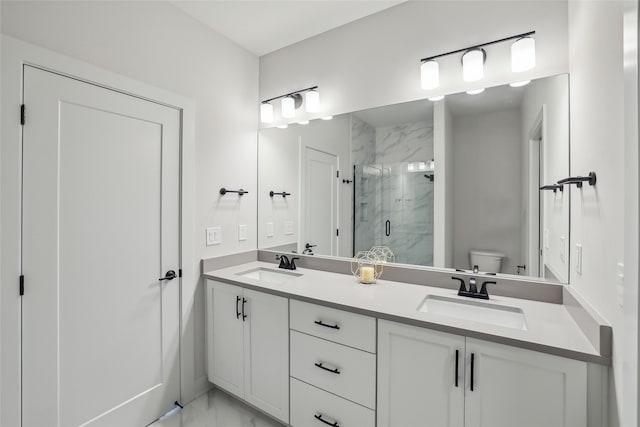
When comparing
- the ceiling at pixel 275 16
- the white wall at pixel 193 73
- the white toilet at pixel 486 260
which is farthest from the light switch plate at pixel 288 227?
the ceiling at pixel 275 16

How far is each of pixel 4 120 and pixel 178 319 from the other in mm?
1428

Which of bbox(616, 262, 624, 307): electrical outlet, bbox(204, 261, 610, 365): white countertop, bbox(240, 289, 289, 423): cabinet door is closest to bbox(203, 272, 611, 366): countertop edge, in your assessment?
bbox(204, 261, 610, 365): white countertop

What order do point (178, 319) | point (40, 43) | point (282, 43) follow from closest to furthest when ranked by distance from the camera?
point (40, 43) → point (178, 319) → point (282, 43)

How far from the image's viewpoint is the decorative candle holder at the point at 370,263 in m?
1.88

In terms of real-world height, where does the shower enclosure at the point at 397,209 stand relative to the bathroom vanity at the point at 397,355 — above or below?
above

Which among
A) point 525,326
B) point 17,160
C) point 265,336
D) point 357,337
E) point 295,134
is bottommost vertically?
point 265,336

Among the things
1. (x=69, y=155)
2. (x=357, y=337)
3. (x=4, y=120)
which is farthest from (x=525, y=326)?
(x=4, y=120)

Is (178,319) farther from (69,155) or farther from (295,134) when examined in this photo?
(295,134)

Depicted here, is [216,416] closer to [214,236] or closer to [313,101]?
[214,236]

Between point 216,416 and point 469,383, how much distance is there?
63.4 inches

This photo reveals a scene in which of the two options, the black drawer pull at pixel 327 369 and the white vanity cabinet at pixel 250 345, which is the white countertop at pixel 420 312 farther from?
the black drawer pull at pixel 327 369

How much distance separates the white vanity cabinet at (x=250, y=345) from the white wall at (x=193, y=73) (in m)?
0.18

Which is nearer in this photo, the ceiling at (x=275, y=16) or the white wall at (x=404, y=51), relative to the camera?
the white wall at (x=404, y=51)

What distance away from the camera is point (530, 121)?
1.59 m
